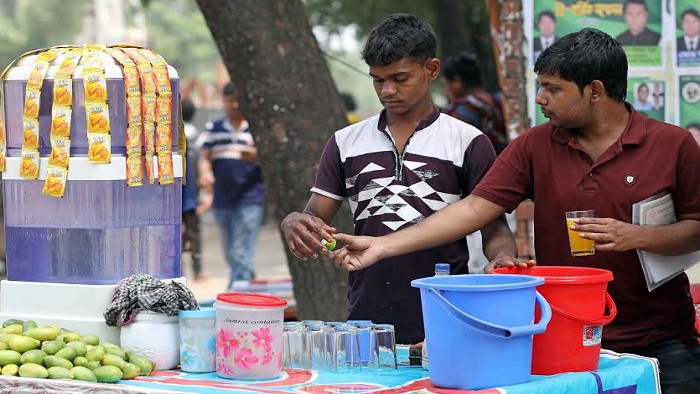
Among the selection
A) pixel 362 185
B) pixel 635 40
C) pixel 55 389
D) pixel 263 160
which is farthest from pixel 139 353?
pixel 635 40

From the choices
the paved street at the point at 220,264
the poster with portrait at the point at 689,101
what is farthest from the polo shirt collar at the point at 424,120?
the paved street at the point at 220,264

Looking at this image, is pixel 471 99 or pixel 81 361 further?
pixel 471 99

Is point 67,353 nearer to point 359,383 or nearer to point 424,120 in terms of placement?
point 359,383

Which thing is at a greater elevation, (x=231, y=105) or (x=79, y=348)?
(x=231, y=105)

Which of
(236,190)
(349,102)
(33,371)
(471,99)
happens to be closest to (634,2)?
(471,99)

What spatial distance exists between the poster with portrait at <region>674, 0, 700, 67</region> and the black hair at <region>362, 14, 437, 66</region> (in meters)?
2.66

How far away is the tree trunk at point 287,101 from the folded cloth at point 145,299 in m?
2.88

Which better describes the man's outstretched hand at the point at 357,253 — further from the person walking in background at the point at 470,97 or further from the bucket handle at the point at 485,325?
the person walking in background at the point at 470,97

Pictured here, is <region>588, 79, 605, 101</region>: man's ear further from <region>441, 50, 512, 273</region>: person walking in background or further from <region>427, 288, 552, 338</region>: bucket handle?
<region>441, 50, 512, 273</region>: person walking in background

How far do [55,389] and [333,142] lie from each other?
1483 mm

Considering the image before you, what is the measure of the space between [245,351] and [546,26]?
3.67 meters

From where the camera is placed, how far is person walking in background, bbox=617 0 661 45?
6707 millimetres

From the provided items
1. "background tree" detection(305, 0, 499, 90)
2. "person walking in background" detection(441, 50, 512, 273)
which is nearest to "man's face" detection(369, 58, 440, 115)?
"person walking in background" detection(441, 50, 512, 273)

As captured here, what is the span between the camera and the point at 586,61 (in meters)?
3.92
